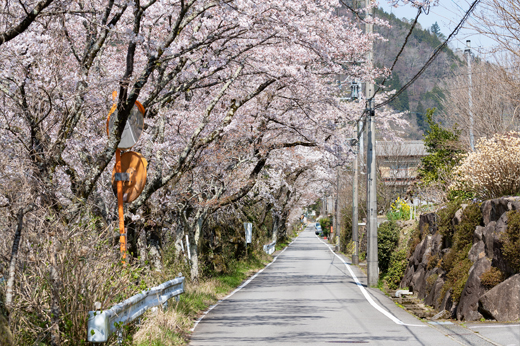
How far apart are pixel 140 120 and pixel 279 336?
440 centimetres

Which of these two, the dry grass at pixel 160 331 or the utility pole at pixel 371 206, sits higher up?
the utility pole at pixel 371 206

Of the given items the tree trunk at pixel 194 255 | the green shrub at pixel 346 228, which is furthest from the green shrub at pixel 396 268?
the green shrub at pixel 346 228

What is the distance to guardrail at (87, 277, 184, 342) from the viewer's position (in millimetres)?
6590

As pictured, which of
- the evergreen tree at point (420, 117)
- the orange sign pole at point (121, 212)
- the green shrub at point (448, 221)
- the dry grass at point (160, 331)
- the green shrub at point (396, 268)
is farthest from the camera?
the evergreen tree at point (420, 117)

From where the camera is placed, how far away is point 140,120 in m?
10.1

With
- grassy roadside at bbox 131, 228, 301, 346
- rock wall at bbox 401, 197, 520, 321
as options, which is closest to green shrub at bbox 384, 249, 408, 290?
rock wall at bbox 401, 197, 520, 321

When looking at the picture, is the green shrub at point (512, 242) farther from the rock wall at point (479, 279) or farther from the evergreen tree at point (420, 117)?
the evergreen tree at point (420, 117)

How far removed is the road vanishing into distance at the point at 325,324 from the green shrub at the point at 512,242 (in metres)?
1.29

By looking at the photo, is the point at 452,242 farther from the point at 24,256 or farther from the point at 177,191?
the point at 24,256

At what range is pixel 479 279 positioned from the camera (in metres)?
12.2

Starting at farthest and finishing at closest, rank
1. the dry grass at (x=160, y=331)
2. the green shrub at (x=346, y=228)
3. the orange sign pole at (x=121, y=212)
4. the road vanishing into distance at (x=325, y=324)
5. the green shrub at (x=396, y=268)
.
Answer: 1. the green shrub at (x=346, y=228)
2. the green shrub at (x=396, y=268)
3. the road vanishing into distance at (x=325, y=324)
4. the orange sign pole at (x=121, y=212)
5. the dry grass at (x=160, y=331)

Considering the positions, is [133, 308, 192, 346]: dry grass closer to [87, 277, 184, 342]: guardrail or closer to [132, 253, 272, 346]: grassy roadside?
[132, 253, 272, 346]: grassy roadside

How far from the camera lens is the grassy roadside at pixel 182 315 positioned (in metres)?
9.10

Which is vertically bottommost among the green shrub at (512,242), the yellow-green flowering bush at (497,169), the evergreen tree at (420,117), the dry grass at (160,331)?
the dry grass at (160,331)
